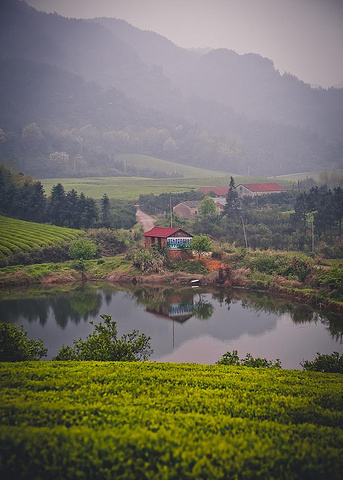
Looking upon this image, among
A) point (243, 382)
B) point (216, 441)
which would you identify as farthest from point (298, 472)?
point (243, 382)

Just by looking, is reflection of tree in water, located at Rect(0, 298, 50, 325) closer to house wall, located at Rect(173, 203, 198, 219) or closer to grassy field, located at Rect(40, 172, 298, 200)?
house wall, located at Rect(173, 203, 198, 219)

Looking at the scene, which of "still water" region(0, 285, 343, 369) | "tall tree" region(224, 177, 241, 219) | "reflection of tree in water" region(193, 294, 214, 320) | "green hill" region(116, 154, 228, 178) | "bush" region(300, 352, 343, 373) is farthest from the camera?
"green hill" region(116, 154, 228, 178)

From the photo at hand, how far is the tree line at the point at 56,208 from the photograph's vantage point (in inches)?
2177

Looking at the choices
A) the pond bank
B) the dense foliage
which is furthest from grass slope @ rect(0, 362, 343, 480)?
the dense foliage

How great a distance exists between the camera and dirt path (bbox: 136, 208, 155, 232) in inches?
2365

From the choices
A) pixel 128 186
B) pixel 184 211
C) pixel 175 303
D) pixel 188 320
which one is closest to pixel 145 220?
pixel 184 211

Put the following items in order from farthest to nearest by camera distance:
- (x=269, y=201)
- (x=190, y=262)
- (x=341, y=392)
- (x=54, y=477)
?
(x=269, y=201) → (x=190, y=262) → (x=341, y=392) → (x=54, y=477)

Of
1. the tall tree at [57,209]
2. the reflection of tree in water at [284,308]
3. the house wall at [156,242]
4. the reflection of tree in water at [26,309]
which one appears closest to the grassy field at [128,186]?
the tall tree at [57,209]

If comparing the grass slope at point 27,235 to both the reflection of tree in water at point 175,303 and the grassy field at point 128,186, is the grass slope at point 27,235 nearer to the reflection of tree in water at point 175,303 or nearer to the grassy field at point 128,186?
the reflection of tree in water at point 175,303

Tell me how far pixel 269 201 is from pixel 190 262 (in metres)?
32.7

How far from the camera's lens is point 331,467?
6207mm

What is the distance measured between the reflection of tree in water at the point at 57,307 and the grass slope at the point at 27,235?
10.6 meters

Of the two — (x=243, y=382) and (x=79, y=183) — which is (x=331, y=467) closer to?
(x=243, y=382)

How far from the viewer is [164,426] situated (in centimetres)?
728
